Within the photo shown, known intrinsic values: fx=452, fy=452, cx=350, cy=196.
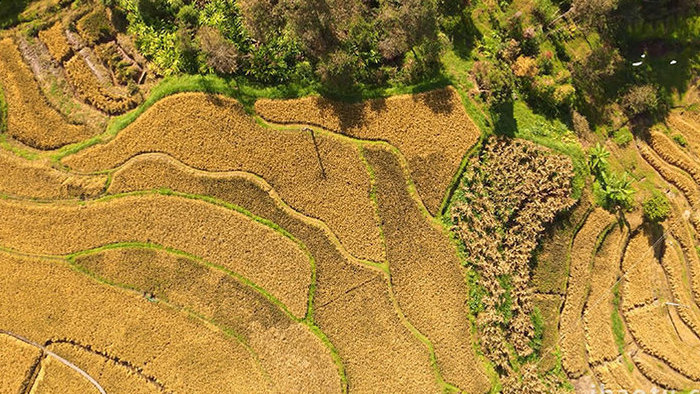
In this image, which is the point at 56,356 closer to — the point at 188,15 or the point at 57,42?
the point at 57,42

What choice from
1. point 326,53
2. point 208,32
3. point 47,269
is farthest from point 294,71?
point 47,269

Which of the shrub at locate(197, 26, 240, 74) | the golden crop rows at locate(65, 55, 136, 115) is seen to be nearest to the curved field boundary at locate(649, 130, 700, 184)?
the shrub at locate(197, 26, 240, 74)

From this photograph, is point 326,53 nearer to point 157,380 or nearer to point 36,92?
point 36,92

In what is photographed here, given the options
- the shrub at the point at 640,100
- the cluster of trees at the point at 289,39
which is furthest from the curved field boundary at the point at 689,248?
the cluster of trees at the point at 289,39

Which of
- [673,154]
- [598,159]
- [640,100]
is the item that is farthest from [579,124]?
[673,154]

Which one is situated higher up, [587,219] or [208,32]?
[208,32]
